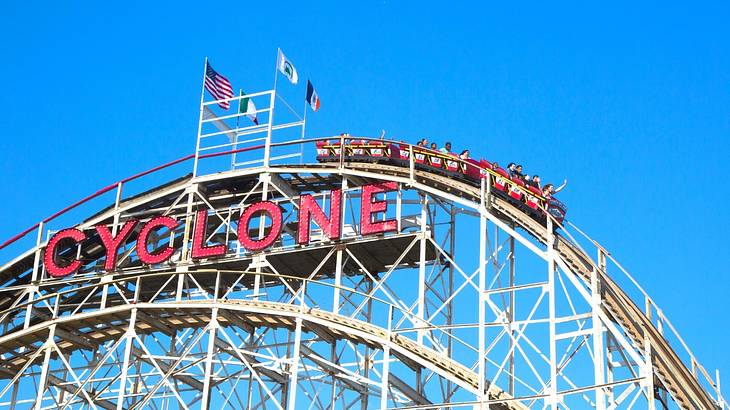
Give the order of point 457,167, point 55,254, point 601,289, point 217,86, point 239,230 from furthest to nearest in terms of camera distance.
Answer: point 217,86
point 55,254
point 239,230
point 457,167
point 601,289

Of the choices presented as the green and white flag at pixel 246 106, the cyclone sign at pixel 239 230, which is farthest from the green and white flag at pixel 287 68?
the cyclone sign at pixel 239 230

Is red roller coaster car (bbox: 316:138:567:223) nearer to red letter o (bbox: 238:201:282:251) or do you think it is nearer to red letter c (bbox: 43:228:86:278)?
red letter o (bbox: 238:201:282:251)

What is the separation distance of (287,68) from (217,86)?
9.41 ft

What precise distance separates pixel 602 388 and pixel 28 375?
21.0 metres

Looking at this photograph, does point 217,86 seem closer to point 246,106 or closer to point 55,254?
point 246,106

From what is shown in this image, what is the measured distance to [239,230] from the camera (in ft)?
155

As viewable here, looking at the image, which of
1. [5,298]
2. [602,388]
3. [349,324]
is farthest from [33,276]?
[602,388]

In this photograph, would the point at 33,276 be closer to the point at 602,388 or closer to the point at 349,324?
the point at 349,324

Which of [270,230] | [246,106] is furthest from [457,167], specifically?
[246,106]

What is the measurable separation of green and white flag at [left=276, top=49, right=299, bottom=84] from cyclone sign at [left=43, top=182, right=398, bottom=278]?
7.05 m

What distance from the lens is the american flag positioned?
52.5m

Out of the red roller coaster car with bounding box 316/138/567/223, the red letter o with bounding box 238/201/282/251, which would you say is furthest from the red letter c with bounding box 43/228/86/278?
the red roller coaster car with bounding box 316/138/567/223

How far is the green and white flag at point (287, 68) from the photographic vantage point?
174ft

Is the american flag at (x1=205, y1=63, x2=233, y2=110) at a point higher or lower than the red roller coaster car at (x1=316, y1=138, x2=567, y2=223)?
higher
